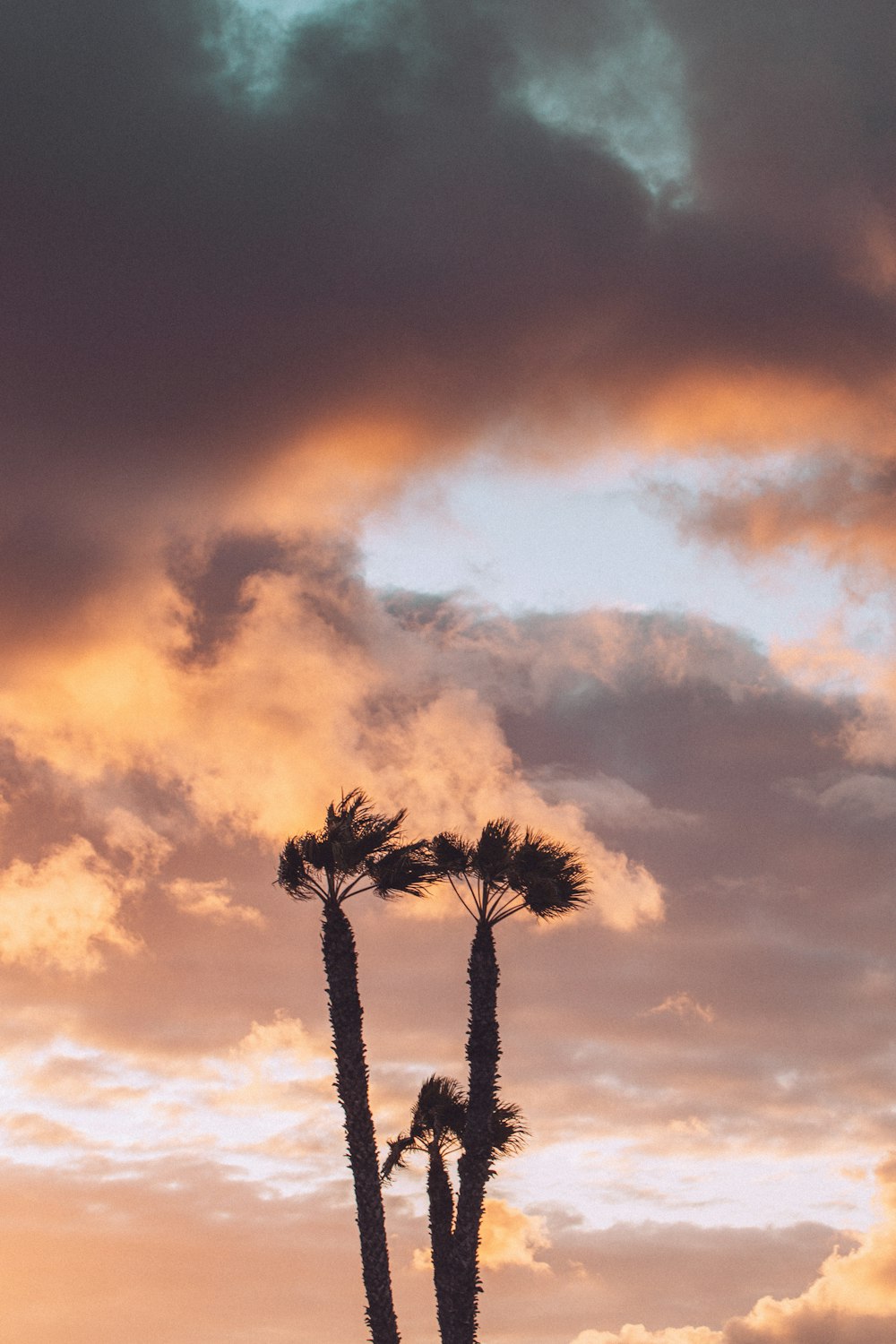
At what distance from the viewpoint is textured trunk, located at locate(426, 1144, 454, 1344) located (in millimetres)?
39750

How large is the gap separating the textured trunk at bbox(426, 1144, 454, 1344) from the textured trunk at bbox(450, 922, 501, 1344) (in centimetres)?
63

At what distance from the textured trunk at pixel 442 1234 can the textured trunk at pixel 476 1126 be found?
0.63 metres

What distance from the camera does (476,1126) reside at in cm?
3859

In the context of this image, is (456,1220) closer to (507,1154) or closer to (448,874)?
(507,1154)

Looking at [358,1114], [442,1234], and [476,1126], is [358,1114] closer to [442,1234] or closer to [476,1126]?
[476,1126]

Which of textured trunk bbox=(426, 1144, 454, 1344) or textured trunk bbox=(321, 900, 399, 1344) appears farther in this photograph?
textured trunk bbox=(426, 1144, 454, 1344)

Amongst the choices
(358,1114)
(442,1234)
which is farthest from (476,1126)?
(442,1234)

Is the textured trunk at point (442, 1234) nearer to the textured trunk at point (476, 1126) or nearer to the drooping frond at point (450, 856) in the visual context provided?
the textured trunk at point (476, 1126)

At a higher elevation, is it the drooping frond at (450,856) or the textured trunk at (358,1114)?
the drooping frond at (450,856)

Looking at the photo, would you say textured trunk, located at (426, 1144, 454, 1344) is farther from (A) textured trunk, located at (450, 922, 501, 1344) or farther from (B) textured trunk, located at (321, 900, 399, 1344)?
(B) textured trunk, located at (321, 900, 399, 1344)

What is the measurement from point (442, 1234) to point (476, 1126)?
5729mm

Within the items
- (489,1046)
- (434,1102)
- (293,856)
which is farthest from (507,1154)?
(293,856)

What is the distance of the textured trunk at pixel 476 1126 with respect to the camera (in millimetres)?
38531

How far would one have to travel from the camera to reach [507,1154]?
43031mm
